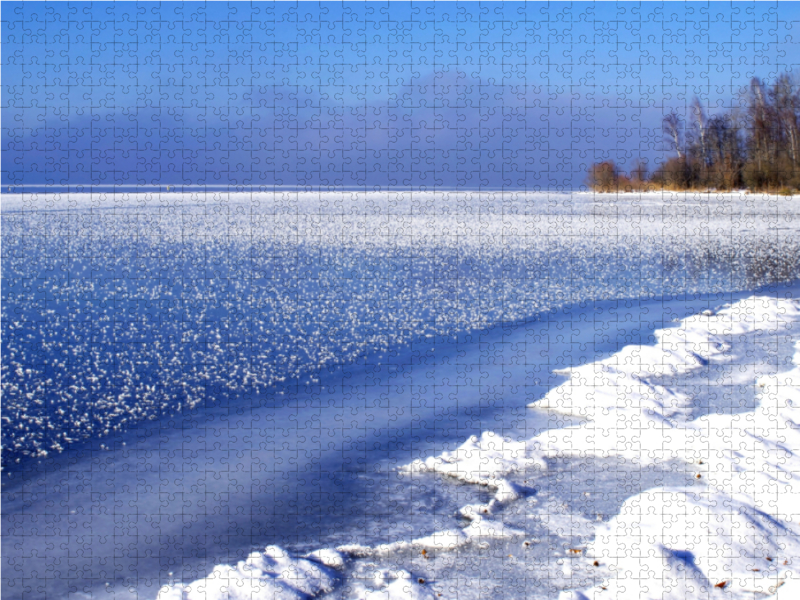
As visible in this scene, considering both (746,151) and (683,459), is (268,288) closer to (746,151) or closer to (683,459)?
(683,459)

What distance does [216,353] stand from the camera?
27.2 ft

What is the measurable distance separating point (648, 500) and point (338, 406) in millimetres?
3214

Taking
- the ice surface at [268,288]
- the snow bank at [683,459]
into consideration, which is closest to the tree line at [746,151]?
the ice surface at [268,288]

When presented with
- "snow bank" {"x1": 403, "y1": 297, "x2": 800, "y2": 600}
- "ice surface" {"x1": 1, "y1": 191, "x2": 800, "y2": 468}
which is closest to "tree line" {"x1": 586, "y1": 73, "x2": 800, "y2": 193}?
"ice surface" {"x1": 1, "y1": 191, "x2": 800, "y2": 468}

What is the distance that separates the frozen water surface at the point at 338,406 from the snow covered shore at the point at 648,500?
0.03 meters

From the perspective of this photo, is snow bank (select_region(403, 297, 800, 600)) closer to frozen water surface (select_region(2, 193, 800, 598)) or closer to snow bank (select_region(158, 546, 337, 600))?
frozen water surface (select_region(2, 193, 800, 598))

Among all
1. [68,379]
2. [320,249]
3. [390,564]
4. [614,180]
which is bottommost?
[390,564]

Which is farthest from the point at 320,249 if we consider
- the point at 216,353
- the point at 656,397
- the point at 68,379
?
the point at 656,397

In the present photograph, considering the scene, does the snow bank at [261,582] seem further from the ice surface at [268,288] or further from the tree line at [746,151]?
the tree line at [746,151]

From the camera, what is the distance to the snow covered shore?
12.9 ft

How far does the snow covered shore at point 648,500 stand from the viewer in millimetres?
3918

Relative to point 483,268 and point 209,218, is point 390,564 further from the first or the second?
point 209,218

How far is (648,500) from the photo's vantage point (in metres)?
4.75

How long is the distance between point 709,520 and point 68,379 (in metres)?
6.23
